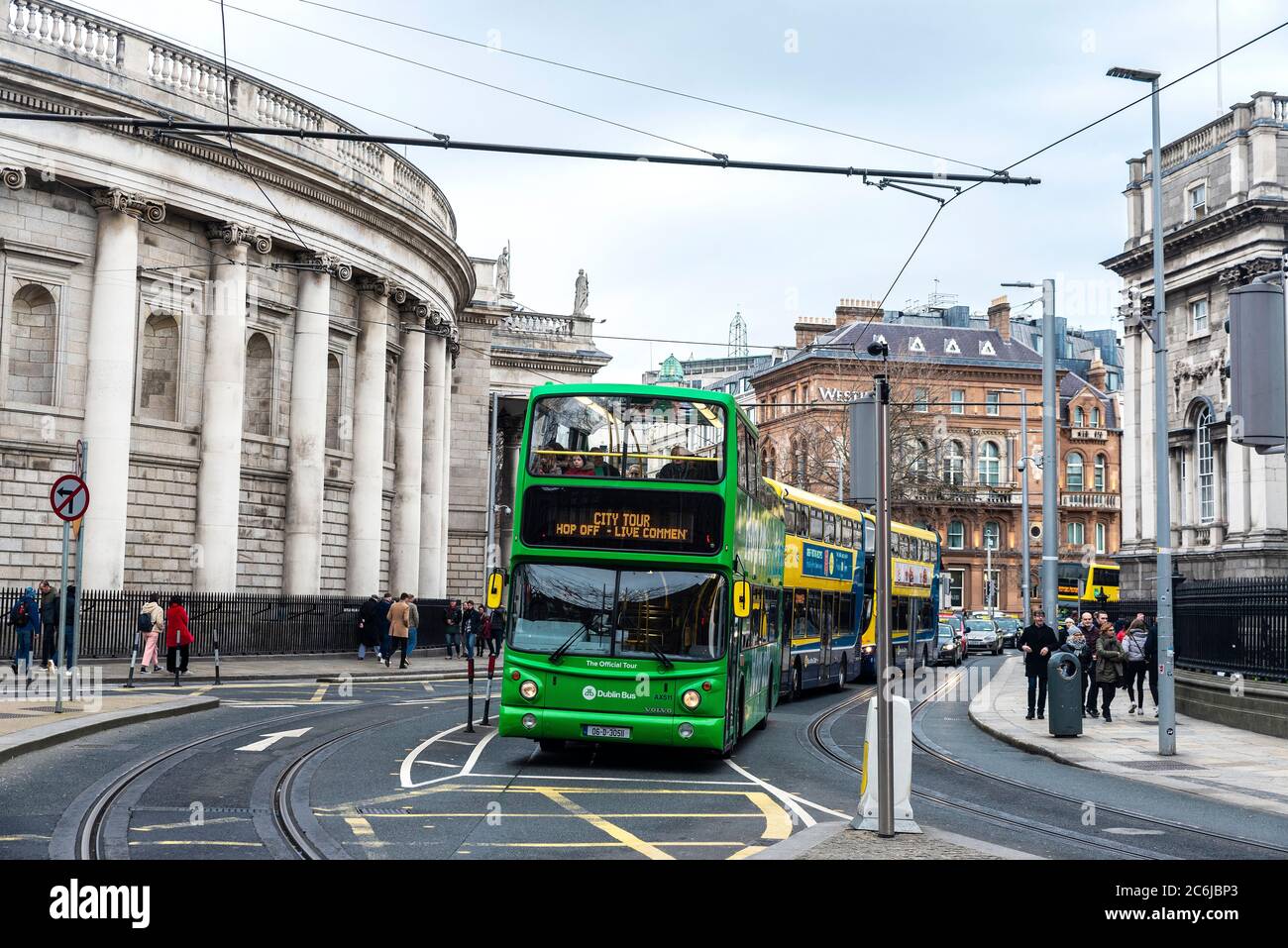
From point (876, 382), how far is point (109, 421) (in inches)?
961

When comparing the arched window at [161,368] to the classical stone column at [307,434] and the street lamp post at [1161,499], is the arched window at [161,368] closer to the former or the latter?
the classical stone column at [307,434]

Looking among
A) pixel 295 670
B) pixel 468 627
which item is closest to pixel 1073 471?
pixel 468 627

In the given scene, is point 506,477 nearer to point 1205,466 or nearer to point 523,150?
point 1205,466

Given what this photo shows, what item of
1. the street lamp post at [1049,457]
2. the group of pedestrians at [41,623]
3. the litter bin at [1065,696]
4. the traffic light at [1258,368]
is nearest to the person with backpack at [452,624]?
the group of pedestrians at [41,623]

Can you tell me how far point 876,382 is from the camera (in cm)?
1085

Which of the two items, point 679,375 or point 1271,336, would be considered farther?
point 679,375

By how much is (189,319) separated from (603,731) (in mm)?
22841

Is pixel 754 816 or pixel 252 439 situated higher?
pixel 252 439

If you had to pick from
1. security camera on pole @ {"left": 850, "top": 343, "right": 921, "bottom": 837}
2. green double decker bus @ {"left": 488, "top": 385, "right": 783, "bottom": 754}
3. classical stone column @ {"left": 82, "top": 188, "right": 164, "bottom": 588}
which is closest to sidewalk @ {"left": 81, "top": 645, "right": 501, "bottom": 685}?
classical stone column @ {"left": 82, "top": 188, "right": 164, "bottom": 588}

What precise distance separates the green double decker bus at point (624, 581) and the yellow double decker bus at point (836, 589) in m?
7.05

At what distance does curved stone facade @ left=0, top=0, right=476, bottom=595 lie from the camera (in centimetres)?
3102

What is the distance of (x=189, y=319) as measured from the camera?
3484 centimetres

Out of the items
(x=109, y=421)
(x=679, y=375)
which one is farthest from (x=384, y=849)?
Result: (x=679, y=375)
